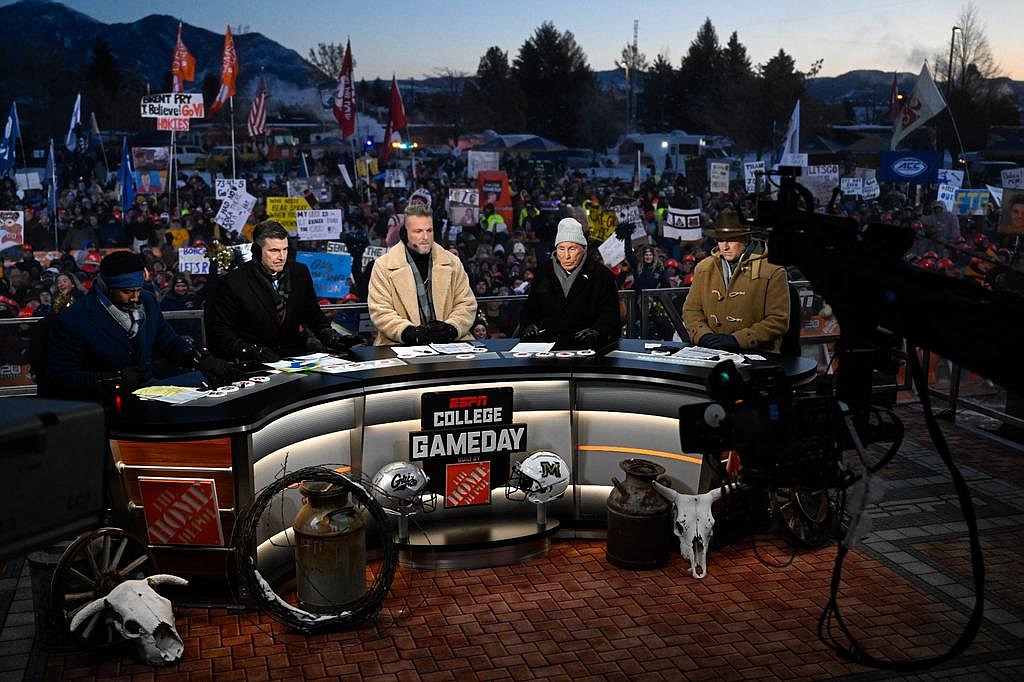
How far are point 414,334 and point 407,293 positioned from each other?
40 centimetres

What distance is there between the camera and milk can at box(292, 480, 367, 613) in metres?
6.03

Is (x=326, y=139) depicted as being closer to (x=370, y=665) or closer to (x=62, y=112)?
(x=62, y=112)

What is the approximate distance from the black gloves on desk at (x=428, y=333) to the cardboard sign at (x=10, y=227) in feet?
28.4

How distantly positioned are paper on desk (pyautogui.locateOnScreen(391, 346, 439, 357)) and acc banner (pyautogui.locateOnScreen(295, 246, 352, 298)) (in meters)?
5.80

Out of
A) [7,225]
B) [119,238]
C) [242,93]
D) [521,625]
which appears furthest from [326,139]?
[242,93]

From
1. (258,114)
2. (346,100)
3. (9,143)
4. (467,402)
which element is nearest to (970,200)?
(346,100)

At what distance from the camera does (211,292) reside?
292 inches

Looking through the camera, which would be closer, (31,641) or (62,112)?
(31,641)

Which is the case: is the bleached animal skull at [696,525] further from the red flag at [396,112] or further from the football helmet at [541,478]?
the red flag at [396,112]

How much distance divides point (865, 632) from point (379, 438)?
330 cm

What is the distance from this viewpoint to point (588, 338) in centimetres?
752

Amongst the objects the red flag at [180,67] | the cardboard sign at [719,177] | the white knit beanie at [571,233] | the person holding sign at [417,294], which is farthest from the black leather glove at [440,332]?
the red flag at [180,67]

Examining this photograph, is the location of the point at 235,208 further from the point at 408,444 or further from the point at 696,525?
the point at 696,525

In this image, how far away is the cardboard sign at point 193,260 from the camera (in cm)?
1335
